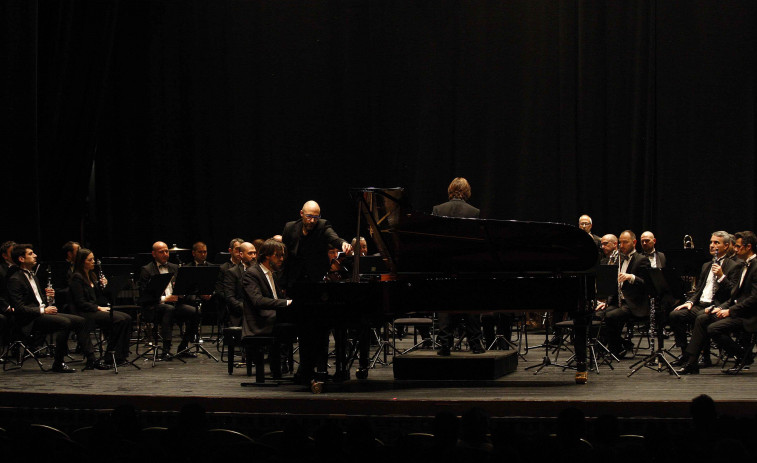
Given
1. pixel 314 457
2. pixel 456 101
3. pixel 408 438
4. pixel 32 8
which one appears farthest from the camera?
pixel 456 101

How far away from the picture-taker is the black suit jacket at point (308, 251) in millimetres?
8406

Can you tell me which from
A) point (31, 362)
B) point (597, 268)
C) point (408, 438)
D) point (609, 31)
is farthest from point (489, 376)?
point (609, 31)

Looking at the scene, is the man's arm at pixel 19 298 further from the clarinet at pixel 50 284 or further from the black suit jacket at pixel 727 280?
the black suit jacket at pixel 727 280

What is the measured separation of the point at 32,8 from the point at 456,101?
6.13 metres

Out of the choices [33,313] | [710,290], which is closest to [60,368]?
[33,313]

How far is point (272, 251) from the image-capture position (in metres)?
7.95

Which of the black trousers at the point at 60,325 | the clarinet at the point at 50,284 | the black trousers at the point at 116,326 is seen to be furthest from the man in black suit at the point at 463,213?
the clarinet at the point at 50,284

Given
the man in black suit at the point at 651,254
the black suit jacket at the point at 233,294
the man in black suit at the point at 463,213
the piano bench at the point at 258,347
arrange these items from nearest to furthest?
the piano bench at the point at 258,347
the man in black suit at the point at 463,213
the black suit jacket at the point at 233,294
the man in black suit at the point at 651,254

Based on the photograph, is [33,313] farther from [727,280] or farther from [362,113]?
[727,280]

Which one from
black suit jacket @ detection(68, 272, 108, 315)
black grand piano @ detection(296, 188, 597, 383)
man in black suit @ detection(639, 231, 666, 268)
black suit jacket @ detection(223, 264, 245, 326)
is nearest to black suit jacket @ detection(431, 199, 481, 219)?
black grand piano @ detection(296, 188, 597, 383)

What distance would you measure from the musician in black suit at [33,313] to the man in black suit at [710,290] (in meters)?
5.96

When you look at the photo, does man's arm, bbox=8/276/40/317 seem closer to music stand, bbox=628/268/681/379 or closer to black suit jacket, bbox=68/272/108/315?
black suit jacket, bbox=68/272/108/315

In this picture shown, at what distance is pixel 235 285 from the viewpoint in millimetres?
9562

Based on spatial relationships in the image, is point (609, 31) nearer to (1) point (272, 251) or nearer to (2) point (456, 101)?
(2) point (456, 101)
